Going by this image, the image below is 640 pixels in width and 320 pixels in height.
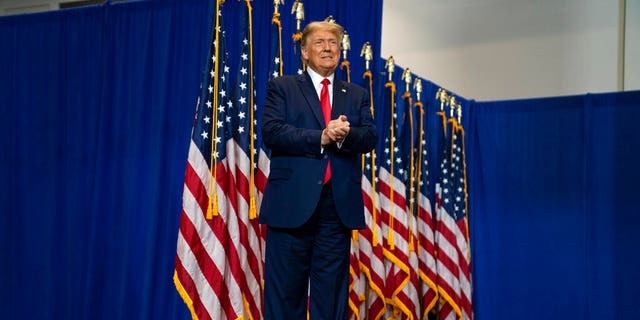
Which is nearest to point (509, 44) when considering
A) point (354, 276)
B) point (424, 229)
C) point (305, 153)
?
point (424, 229)

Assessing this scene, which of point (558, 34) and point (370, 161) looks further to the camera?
point (558, 34)

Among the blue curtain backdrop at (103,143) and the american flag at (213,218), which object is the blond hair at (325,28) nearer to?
the american flag at (213,218)

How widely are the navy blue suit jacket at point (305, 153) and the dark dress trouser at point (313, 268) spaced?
0.05m

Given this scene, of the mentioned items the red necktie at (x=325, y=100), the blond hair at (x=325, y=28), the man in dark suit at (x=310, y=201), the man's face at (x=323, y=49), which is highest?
the blond hair at (x=325, y=28)

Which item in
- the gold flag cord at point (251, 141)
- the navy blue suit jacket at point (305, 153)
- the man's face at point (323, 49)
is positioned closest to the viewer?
the navy blue suit jacket at point (305, 153)

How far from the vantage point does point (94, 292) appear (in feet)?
14.1

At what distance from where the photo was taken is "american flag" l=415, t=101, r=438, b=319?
5.52 metres

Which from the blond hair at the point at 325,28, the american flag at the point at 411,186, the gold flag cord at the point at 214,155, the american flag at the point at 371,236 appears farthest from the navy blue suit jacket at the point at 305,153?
the american flag at the point at 411,186

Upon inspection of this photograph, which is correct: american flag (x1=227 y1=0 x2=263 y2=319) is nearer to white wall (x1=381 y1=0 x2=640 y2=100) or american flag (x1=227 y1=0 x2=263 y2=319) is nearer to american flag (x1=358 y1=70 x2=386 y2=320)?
american flag (x1=358 y1=70 x2=386 y2=320)

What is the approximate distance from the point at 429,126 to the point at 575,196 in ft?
4.78

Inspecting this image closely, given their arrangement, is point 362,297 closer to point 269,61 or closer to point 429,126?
point 269,61

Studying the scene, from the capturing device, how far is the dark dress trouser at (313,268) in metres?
2.53

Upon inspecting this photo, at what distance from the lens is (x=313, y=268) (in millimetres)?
2564

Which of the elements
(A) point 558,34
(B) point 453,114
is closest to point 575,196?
(B) point 453,114
